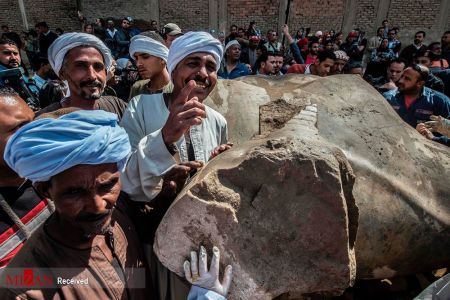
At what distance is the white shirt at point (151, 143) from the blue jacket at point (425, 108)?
3.18 meters

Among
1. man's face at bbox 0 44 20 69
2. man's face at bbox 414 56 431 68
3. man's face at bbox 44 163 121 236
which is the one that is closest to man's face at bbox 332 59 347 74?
man's face at bbox 414 56 431 68

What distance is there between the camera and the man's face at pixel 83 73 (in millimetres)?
2271

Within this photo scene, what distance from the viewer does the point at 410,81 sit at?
4051 mm

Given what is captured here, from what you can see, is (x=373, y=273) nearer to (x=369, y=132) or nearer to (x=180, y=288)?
(x=369, y=132)

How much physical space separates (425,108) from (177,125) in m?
3.81

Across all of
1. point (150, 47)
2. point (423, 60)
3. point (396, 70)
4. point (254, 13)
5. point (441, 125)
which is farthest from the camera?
point (254, 13)

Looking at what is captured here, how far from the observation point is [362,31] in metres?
12.5

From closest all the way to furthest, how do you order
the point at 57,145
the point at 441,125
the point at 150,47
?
the point at 57,145 → the point at 441,125 → the point at 150,47

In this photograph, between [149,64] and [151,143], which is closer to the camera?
[151,143]

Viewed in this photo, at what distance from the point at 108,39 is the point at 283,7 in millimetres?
7135

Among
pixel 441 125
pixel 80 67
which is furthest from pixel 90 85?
pixel 441 125

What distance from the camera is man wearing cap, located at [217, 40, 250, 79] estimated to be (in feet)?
18.6

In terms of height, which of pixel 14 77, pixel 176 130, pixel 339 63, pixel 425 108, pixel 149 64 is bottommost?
pixel 425 108

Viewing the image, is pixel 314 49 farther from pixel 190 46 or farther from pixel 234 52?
pixel 190 46
